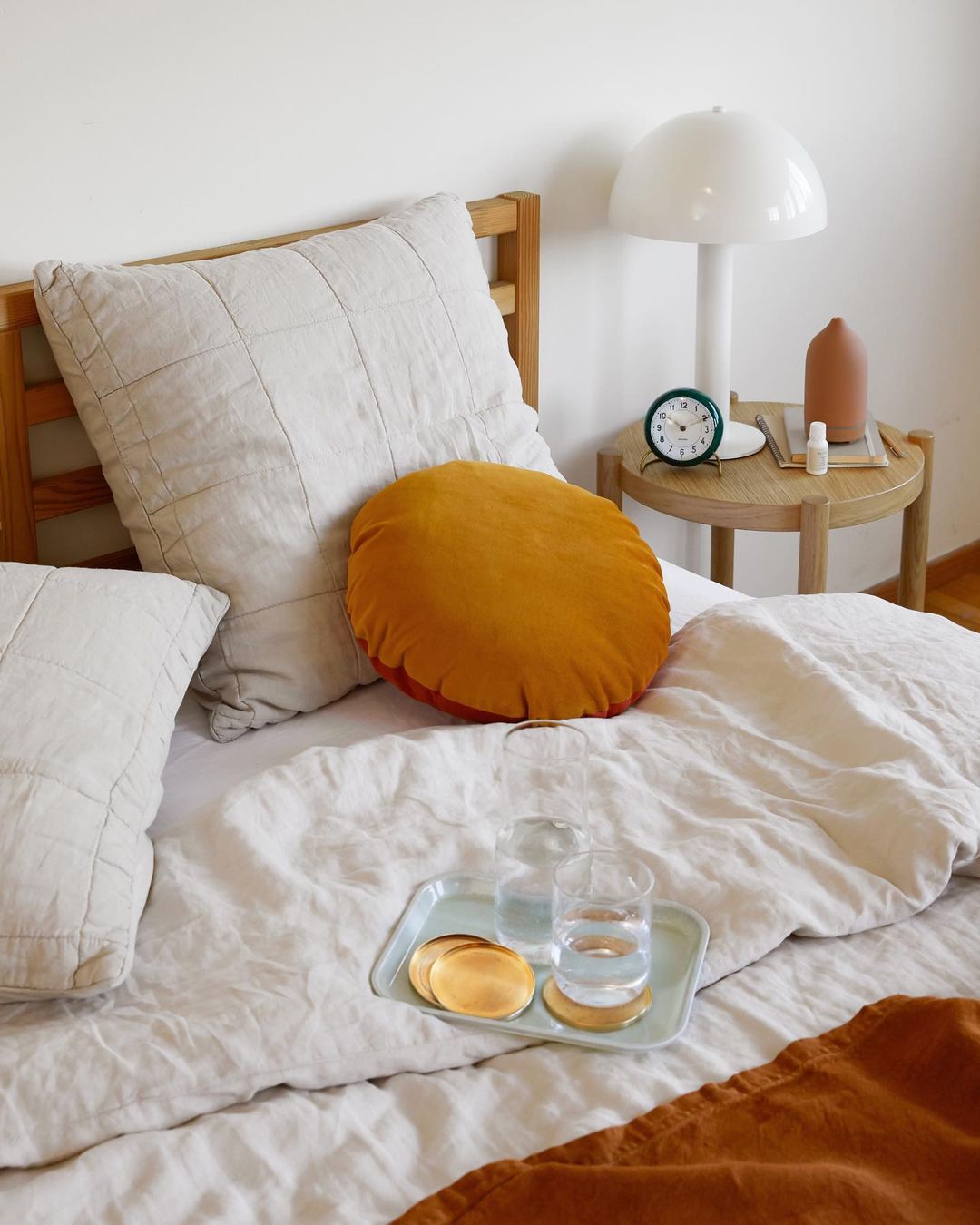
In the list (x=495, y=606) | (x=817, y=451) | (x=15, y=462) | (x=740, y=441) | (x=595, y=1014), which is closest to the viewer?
(x=595, y=1014)

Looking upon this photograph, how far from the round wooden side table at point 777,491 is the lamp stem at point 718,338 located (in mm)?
36

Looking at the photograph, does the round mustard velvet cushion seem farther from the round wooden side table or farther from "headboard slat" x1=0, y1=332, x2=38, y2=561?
the round wooden side table

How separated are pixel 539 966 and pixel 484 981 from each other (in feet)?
0.15

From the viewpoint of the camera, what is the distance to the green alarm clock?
6.36 feet

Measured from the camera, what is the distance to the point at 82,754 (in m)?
1.07

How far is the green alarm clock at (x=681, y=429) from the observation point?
1938 mm

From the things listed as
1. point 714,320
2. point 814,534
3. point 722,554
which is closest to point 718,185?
point 714,320

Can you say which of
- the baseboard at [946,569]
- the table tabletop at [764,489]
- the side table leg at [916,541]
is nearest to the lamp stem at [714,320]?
the table tabletop at [764,489]

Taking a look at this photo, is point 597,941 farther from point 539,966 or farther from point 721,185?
point 721,185

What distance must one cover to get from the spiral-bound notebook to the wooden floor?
0.77 m

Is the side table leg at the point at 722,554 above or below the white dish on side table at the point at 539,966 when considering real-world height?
below

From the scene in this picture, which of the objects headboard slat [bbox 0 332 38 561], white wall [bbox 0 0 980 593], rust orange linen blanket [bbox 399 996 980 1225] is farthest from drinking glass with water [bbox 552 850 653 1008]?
white wall [bbox 0 0 980 593]

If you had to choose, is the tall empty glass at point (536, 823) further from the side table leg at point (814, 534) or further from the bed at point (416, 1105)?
the side table leg at point (814, 534)

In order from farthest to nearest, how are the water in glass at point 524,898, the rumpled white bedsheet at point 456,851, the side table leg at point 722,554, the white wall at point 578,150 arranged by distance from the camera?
1. the side table leg at point 722,554
2. the white wall at point 578,150
3. the water in glass at point 524,898
4. the rumpled white bedsheet at point 456,851
